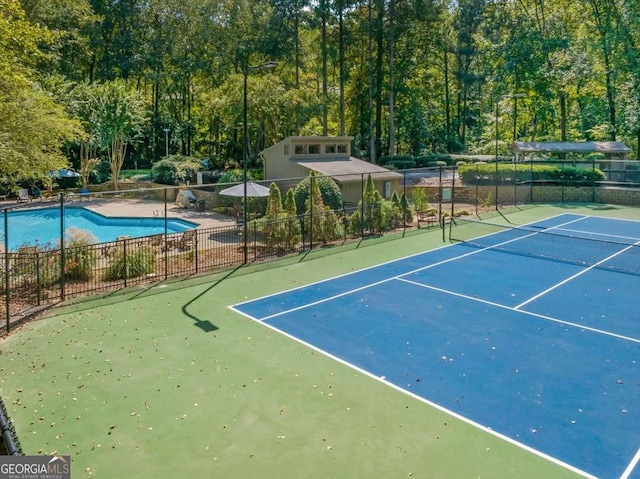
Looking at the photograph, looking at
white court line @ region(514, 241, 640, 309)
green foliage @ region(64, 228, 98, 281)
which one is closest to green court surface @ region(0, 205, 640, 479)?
green foliage @ region(64, 228, 98, 281)

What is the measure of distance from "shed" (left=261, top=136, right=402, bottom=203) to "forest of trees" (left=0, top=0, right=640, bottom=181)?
26.2 feet

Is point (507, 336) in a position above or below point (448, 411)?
above

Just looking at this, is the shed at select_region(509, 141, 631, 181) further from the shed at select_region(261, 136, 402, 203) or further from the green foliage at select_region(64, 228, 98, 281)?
the green foliage at select_region(64, 228, 98, 281)

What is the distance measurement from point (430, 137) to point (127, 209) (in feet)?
107

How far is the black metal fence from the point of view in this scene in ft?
45.3

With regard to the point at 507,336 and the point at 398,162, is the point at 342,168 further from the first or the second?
the point at 507,336

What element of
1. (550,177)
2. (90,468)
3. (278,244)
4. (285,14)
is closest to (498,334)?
(90,468)

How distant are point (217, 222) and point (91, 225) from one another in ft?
23.5

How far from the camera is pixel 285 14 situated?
41.5 meters

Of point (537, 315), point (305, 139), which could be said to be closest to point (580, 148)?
point (305, 139)

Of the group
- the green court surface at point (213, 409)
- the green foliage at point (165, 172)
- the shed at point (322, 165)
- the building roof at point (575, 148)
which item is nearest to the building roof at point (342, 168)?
the shed at point (322, 165)

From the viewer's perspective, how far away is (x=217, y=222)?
25.5m

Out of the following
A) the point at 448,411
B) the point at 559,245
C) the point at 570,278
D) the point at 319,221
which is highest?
the point at 319,221

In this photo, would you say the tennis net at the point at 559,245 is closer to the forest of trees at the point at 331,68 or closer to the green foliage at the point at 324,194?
the green foliage at the point at 324,194
